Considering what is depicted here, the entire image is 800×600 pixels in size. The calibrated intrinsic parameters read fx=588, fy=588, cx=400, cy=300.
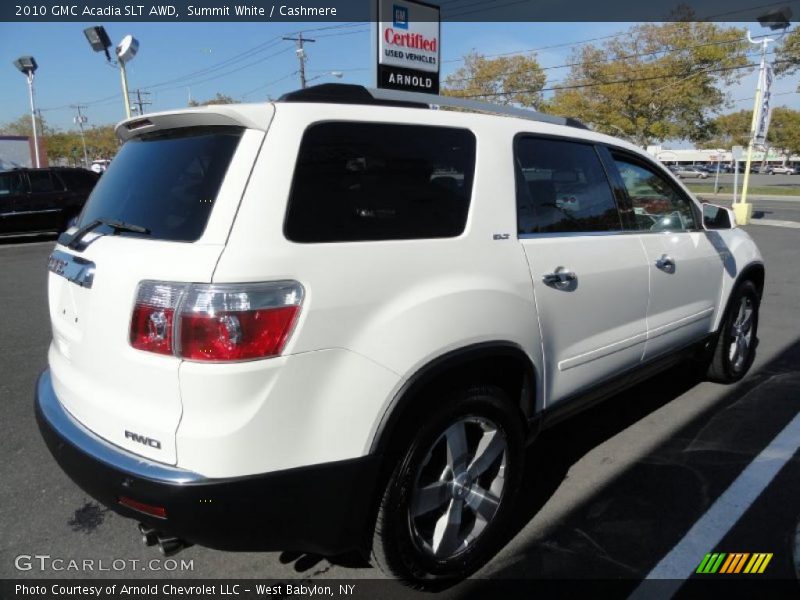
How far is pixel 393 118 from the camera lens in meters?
2.26

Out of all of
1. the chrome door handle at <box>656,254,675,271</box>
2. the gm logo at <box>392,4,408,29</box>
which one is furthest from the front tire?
the gm logo at <box>392,4,408,29</box>

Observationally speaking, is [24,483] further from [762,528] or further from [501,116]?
[762,528]

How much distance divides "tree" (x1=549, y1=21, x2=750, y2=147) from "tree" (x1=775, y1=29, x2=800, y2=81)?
167 centimetres

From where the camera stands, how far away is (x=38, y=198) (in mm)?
13797

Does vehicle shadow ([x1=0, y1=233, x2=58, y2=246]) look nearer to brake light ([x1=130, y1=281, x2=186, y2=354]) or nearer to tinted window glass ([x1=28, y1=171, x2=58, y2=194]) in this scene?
tinted window glass ([x1=28, y1=171, x2=58, y2=194])

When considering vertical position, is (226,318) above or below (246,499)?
above

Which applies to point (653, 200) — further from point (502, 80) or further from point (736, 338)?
point (502, 80)

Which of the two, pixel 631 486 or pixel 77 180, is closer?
pixel 631 486

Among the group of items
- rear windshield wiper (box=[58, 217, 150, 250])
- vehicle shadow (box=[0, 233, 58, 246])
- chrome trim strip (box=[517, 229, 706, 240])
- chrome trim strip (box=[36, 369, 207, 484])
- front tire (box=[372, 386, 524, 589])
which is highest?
rear windshield wiper (box=[58, 217, 150, 250])

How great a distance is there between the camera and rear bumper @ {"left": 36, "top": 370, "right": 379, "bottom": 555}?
1793mm

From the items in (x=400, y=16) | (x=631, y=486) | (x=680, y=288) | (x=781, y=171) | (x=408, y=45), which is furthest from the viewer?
(x=781, y=171)

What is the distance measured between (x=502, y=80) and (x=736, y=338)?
135 ft

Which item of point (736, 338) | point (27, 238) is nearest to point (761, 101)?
point (736, 338)

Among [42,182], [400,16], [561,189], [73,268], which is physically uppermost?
[400,16]
